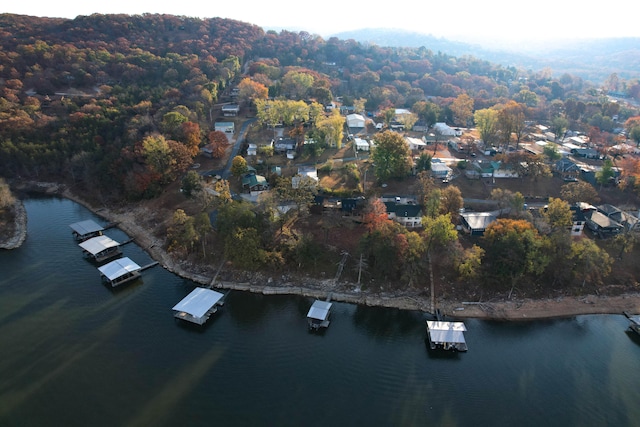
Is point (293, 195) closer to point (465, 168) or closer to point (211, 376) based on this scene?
point (211, 376)

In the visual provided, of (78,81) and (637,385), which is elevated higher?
(78,81)

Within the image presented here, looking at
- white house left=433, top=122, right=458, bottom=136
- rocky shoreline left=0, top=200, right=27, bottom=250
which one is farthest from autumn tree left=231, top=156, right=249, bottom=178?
white house left=433, top=122, right=458, bottom=136

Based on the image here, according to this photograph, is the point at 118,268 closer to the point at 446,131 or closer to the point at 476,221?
the point at 476,221

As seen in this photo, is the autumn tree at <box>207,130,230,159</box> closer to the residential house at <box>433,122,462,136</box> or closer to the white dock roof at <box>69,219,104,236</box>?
the white dock roof at <box>69,219,104,236</box>

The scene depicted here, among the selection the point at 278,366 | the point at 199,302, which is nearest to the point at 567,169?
the point at 278,366

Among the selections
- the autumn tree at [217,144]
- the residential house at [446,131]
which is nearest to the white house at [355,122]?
the residential house at [446,131]

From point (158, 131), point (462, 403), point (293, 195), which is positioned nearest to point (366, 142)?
point (293, 195)
